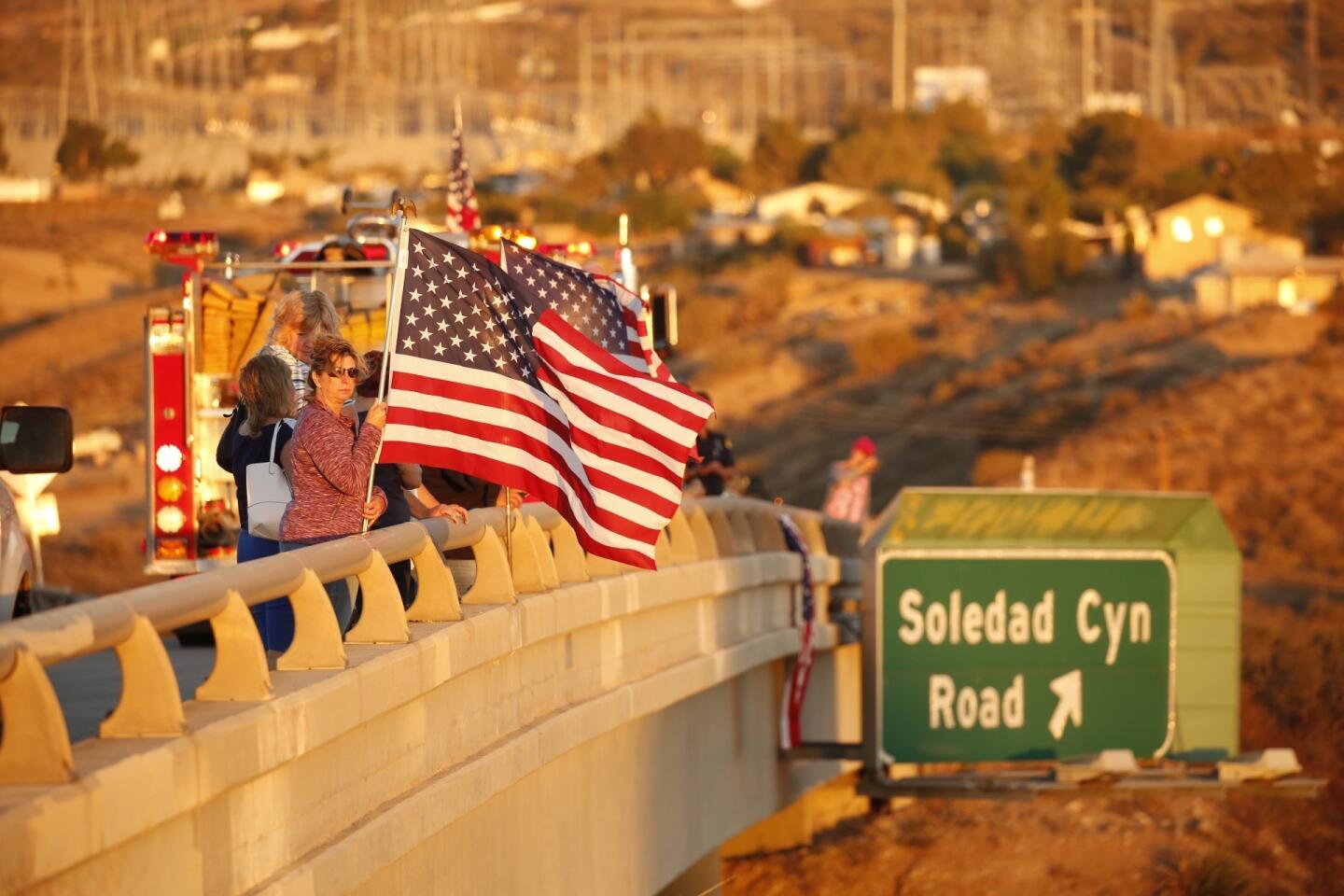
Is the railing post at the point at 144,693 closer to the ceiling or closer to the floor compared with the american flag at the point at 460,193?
closer to the floor

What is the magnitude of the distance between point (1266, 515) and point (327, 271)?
99.0 ft

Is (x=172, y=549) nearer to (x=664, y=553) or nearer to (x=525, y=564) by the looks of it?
(x=664, y=553)

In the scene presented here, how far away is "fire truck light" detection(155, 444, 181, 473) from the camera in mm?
15320

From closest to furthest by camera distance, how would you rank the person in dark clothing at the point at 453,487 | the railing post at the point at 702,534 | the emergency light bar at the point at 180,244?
the person in dark clothing at the point at 453,487 → the railing post at the point at 702,534 → the emergency light bar at the point at 180,244

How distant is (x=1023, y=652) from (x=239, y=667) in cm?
998

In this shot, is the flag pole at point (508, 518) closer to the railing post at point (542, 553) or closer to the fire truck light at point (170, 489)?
the railing post at point (542, 553)

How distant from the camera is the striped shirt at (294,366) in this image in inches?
352

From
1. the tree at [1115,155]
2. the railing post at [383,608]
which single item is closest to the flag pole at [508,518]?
the railing post at [383,608]

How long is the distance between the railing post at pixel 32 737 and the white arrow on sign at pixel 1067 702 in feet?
37.2

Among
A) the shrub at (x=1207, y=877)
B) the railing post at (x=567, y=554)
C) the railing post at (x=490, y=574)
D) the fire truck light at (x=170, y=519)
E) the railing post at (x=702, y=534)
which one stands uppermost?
the railing post at (x=490, y=574)

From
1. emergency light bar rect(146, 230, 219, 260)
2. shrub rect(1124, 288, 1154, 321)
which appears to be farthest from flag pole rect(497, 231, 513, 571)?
shrub rect(1124, 288, 1154, 321)

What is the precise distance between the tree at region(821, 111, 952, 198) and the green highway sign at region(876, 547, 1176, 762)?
9456 cm

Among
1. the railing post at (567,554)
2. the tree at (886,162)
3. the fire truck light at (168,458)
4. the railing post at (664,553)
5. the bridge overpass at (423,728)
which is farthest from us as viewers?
the tree at (886,162)

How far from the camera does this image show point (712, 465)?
15867 millimetres
